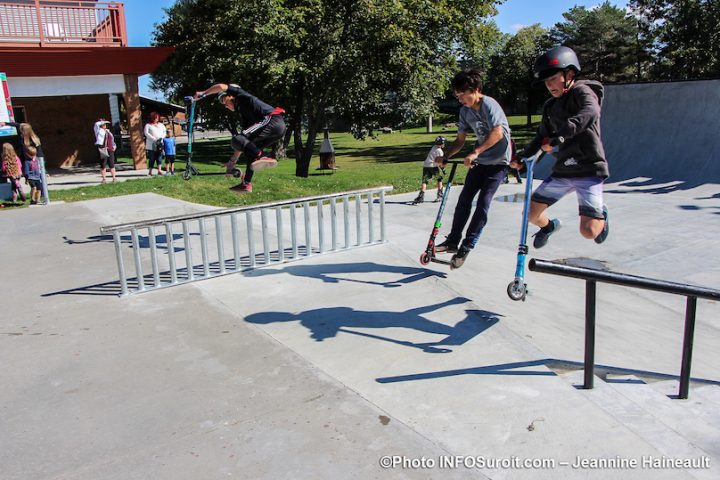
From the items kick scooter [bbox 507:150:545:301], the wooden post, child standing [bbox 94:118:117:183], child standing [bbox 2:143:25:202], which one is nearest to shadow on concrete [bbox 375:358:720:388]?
kick scooter [bbox 507:150:545:301]

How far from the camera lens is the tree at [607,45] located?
5616cm

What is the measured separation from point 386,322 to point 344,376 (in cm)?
115

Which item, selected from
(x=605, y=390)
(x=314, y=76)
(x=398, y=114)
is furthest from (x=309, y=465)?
(x=398, y=114)

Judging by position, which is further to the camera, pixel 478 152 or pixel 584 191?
pixel 478 152

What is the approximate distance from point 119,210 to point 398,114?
1998 centimetres

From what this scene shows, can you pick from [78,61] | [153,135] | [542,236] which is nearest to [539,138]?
[542,236]

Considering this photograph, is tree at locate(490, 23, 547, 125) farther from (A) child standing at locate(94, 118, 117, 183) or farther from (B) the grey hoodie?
(B) the grey hoodie

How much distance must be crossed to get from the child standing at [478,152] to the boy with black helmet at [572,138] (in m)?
0.49

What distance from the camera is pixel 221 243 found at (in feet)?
23.0

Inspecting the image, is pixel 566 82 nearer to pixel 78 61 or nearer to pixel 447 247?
pixel 447 247

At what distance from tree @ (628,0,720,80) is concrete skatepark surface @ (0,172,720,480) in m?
35.9

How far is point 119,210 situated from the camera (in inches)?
447

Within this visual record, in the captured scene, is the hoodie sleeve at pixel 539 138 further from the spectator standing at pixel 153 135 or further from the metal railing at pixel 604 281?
the spectator standing at pixel 153 135

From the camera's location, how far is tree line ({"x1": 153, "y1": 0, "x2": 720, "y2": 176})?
22062 mm
